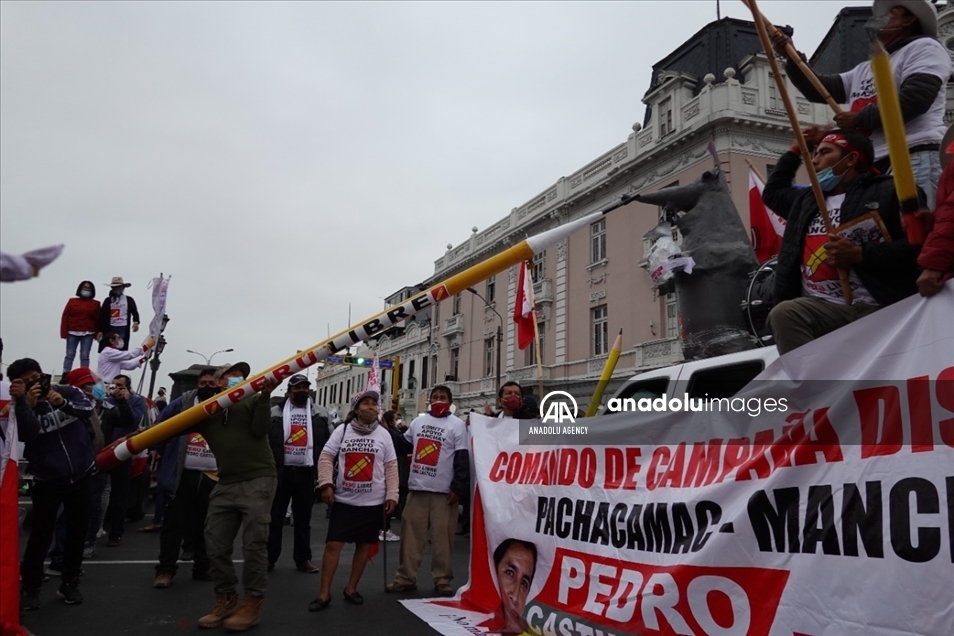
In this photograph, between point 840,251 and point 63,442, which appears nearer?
point 840,251

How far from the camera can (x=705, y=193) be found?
6734mm

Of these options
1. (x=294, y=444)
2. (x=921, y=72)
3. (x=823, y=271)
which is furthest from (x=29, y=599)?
(x=921, y=72)

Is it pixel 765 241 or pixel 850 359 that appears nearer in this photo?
pixel 850 359

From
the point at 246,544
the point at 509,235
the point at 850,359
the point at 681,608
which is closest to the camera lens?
the point at 850,359

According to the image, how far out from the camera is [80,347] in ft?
28.0

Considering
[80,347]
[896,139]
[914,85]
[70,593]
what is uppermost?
[914,85]

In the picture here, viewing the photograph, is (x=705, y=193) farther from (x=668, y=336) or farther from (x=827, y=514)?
(x=668, y=336)

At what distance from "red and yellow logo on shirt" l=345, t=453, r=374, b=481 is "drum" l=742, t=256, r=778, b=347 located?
335 centimetres

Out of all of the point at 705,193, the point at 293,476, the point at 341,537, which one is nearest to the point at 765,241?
the point at 705,193

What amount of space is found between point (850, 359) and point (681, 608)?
1.33 meters

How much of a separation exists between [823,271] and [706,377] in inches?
54.1

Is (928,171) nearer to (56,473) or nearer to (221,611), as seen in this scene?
(221,611)

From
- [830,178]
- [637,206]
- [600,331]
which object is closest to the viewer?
[830,178]

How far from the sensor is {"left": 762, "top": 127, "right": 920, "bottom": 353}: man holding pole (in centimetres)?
309
